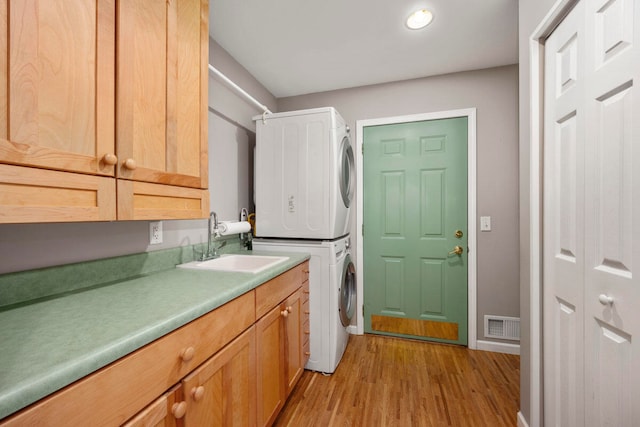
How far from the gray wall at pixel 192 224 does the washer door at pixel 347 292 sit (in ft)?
3.39

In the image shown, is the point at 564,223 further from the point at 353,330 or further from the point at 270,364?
the point at 353,330

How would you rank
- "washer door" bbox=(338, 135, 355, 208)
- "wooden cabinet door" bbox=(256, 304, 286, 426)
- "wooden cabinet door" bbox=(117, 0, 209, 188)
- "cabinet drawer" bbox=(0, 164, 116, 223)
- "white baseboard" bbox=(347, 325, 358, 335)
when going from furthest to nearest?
"white baseboard" bbox=(347, 325, 358, 335), "washer door" bbox=(338, 135, 355, 208), "wooden cabinet door" bbox=(256, 304, 286, 426), "wooden cabinet door" bbox=(117, 0, 209, 188), "cabinet drawer" bbox=(0, 164, 116, 223)

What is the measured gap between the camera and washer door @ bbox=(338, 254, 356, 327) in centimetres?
217

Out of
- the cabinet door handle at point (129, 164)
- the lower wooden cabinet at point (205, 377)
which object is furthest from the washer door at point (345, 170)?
the cabinet door handle at point (129, 164)

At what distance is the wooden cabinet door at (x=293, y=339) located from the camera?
5.20ft

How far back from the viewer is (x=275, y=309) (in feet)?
4.77

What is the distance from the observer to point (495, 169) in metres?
2.35

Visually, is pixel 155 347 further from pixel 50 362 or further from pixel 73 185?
pixel 73 185

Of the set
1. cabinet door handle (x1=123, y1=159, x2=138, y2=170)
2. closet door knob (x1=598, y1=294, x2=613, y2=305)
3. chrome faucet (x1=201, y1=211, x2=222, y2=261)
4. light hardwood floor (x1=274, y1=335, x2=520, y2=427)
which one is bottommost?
light hardwood floor (x1=274, y1=335, x2=520, y2=427)

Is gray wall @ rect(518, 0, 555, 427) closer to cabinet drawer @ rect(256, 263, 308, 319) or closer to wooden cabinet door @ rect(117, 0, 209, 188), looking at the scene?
cabinet drawer @ rect(256, 263, 308, 319)

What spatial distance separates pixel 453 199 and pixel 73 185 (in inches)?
100

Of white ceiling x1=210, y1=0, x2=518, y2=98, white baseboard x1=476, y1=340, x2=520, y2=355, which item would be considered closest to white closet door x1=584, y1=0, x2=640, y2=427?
white ceiling x1=210, y1=0, x2=518, y2=98

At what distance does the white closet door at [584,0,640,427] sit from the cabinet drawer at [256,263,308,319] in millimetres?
1305

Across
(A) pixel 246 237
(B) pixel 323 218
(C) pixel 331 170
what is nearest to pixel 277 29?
(C) pixel 331 170
